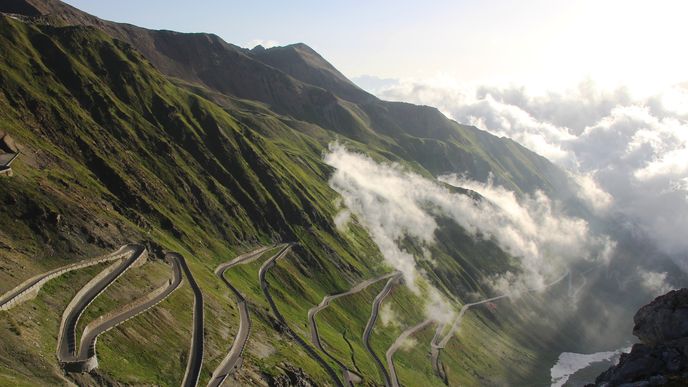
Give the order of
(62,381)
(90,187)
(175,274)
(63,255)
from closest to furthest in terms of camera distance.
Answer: (62,381)
(63,255)
(175,274)
(90,187)

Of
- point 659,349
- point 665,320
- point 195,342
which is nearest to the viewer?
point 659,349

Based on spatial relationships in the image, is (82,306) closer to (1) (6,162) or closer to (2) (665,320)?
(1) (6,162)

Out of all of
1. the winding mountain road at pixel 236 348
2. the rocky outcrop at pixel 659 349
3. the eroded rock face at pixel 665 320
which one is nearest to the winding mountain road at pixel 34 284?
the winding mountain road at pixel 236 348

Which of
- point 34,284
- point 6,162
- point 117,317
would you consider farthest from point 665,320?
point 6,162

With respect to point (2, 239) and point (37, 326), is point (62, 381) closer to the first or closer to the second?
point (37, 326)

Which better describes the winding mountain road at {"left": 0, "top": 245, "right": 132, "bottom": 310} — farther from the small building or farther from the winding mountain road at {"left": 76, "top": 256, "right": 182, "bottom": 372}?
the small building

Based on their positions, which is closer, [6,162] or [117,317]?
[117,317]

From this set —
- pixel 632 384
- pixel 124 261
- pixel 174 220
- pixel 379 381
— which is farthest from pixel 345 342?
pixel 632 384
